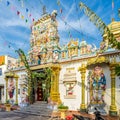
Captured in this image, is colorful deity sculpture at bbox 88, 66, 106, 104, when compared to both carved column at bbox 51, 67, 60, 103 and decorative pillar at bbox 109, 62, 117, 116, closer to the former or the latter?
decorative pillar at bbox 109, 62, 117, 116

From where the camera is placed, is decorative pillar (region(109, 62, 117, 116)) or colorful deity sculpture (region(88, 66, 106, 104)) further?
colorful deity sculpture (region(88, 66, 106, 104))

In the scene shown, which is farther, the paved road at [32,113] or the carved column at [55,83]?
the carved column at [55,83]

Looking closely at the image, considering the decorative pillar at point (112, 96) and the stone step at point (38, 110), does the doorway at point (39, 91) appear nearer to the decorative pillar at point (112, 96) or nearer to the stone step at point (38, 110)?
the stone step at point (38, 110)

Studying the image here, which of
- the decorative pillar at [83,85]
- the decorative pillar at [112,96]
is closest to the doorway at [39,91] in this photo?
the decorative pillar at [83,85]

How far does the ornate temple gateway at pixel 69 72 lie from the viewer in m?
15.0

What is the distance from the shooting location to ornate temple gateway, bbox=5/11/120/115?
1502 cm

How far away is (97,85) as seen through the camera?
50.9ft

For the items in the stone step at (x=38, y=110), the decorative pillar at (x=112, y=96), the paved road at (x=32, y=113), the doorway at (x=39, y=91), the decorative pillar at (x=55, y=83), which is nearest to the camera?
the decorative pillar at (x=112, y=96)

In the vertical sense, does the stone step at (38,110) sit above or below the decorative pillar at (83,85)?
below

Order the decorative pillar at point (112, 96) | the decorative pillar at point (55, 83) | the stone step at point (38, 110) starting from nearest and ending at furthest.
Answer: the decorative pillar at point (112, 96), the stone step at point (38, 110), the decorative pillar at point (55, 83)

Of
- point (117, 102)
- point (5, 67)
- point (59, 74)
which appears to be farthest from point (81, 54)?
point (5, 67)

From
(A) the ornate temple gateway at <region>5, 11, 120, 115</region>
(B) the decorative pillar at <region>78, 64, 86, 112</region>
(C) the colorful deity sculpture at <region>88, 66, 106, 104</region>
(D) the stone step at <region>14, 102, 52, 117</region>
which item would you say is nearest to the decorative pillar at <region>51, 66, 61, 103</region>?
(A) the ornate temple gateway at <region>5, 11, 120, 115</region>

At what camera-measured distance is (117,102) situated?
47.6 feet

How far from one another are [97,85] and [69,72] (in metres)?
3.07
